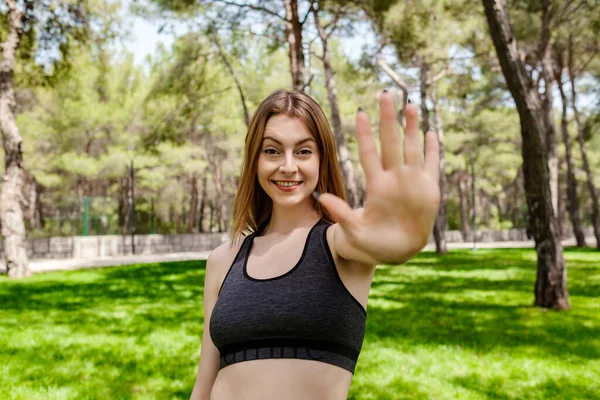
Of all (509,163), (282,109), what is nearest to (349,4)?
(282,109)

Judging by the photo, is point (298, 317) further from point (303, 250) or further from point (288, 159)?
point (288, 159)

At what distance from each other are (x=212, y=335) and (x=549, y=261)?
8.11 metres

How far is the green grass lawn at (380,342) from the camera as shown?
16.8 ft

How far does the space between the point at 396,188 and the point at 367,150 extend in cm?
10

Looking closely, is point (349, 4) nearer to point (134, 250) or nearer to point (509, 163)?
point (134, 250)

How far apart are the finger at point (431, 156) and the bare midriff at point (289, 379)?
63cm

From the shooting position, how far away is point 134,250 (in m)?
27.2

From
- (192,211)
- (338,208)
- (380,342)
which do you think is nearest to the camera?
(338,208)

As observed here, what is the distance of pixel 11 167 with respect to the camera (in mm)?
14820

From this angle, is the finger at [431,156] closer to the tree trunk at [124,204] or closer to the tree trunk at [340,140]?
the tree trunk at [340,140]

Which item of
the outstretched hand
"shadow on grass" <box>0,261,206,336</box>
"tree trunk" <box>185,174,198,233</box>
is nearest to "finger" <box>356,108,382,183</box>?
the outstretched hand

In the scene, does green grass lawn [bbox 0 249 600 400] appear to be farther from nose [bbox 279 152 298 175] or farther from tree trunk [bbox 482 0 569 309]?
nose [bbox 279 152 298 175]

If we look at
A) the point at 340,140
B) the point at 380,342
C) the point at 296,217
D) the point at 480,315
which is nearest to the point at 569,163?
the point at 340,140

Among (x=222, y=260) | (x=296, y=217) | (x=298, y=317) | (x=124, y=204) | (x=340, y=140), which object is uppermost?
(x=340, y=140)
